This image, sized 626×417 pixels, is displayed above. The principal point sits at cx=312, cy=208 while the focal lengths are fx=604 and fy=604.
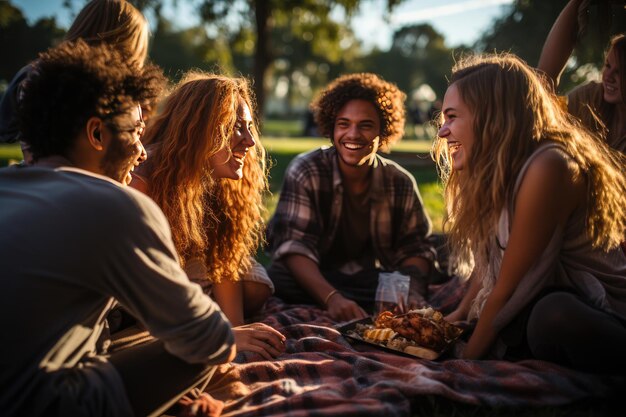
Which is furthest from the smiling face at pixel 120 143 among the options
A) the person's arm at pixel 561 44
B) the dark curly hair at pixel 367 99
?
the person's arm at pixel 561 44

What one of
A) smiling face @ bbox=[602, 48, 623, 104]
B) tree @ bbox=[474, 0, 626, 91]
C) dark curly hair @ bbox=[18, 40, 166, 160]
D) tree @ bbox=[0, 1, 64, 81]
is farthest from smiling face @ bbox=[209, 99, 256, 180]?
tree @ bbox=[0, 1, 64, 81]

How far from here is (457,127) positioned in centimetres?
326

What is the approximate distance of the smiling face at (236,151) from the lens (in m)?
3.61

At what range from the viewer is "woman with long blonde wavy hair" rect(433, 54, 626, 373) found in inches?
113

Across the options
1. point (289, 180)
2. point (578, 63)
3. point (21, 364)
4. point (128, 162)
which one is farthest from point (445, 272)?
point (578, 63)

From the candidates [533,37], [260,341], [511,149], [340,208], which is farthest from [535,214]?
[533,37]

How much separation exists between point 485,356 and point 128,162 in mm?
2102

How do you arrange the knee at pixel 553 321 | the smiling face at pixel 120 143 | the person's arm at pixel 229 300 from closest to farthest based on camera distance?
the smiling face at pixel 120 143
the knee at pixel 553 321
the person's arm at pixel 229 300

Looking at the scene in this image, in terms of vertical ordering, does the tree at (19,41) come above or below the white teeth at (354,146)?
above

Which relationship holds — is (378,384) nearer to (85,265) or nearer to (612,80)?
(85,265)

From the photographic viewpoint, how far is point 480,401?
275cm

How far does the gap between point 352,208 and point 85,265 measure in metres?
3.27

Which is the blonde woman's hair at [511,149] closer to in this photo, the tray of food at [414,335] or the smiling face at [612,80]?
the tray of food at [414,335]

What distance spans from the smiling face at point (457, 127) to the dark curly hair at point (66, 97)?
5.85ft
